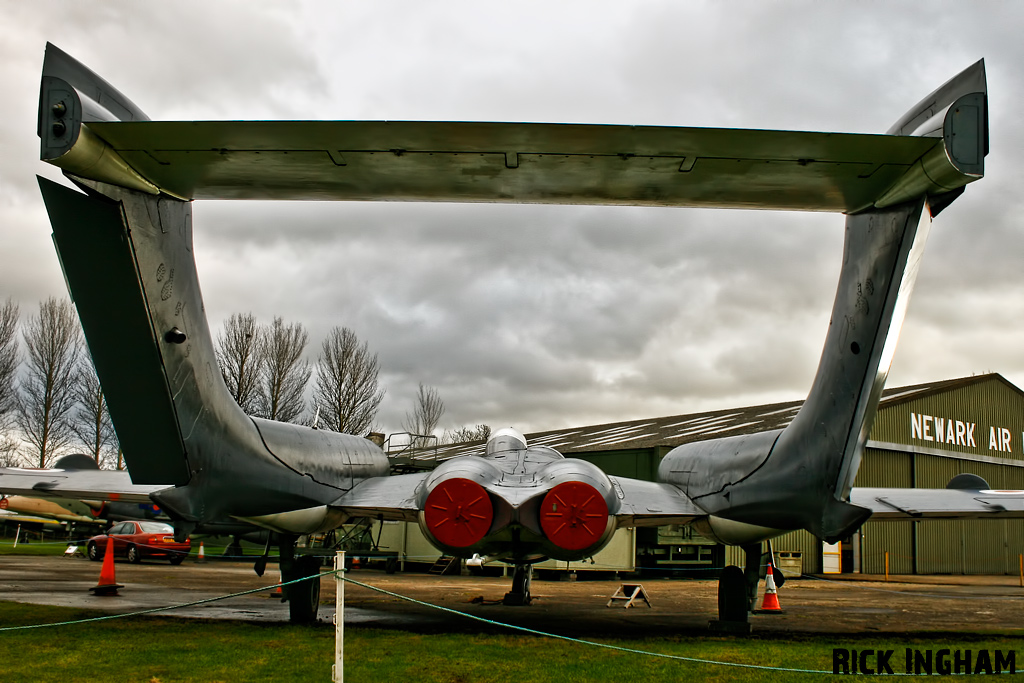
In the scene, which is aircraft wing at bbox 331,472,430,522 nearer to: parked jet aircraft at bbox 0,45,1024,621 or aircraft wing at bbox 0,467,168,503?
parked jet aircraft at bbox 0,45,1024,621

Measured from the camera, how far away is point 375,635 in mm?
8586

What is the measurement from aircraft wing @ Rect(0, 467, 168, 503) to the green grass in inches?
57.5

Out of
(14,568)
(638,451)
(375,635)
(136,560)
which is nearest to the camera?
(375,635)

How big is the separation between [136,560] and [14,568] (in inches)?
217

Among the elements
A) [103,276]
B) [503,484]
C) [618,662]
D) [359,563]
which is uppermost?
[103,276]

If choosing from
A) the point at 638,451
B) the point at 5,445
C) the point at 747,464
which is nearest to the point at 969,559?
the point at 638,451

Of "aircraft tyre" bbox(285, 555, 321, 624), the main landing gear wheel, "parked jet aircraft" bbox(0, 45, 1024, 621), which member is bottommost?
the main landing gear wheel

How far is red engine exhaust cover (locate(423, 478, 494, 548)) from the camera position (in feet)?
22.5

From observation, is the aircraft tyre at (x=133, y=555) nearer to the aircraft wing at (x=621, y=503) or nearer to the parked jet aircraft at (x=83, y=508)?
Result: the parked jet aircraft at (x=83, y=508)

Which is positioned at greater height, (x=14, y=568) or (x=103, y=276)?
(x=103, y=276)

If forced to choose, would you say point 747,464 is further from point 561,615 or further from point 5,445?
point 5,445

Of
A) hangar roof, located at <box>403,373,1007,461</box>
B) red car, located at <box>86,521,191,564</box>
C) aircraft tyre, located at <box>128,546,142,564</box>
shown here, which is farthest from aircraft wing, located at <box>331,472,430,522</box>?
aircraft tyre, located at <box>128,546,142,564</box>

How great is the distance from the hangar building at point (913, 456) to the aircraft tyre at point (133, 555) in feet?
31.6

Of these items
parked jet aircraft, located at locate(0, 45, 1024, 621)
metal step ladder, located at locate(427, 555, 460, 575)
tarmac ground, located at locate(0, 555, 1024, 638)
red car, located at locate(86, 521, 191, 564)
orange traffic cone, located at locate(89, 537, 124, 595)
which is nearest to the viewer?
parked jet aircraft, located at locate(0, 45, 1024, 621)
